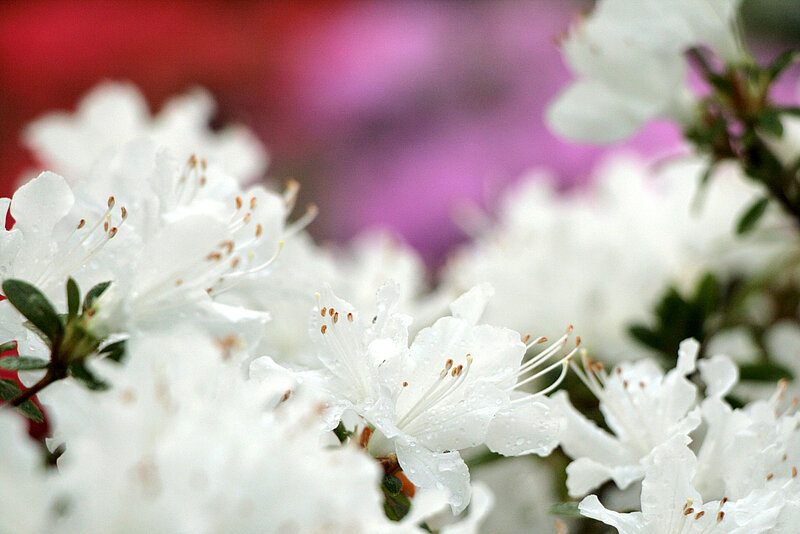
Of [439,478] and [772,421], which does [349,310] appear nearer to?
[439,478]

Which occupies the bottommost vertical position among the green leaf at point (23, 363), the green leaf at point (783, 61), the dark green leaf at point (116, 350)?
the green leaf at point (783, 61)

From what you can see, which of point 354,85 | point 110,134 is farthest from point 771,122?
point 354,85

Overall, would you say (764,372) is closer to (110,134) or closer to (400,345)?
(400,345)

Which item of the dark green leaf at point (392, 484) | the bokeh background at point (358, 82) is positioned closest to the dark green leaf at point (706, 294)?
the dark green leaf at point (392, 484)

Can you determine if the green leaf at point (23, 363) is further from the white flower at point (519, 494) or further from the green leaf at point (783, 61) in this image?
the green leaf at point (783, 61)

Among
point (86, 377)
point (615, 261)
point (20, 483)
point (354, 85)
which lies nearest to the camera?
point (20, 483)

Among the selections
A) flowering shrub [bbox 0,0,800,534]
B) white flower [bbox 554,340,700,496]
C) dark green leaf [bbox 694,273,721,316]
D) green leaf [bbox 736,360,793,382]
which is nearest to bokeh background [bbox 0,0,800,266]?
flowering shrub [bbox 0,0,800,534]

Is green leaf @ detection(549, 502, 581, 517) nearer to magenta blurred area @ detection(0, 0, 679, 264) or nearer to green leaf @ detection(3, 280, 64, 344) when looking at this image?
green leaf @ detection(3, 280, 64, 344)
